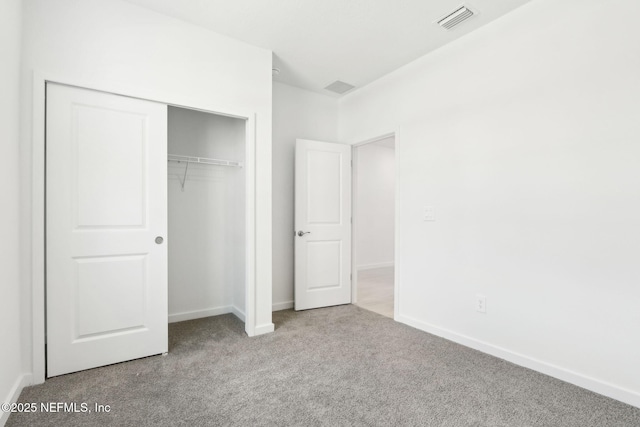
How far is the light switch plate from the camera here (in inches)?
118

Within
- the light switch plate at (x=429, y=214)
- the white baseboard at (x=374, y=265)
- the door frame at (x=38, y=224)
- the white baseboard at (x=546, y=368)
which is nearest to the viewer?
the white baseboard at (x=546, y=368)

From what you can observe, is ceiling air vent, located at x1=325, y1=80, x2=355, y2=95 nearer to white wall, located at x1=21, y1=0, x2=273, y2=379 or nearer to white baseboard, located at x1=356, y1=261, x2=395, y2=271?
white wall, located at x1=21, y1=0, x2=273, y2=379

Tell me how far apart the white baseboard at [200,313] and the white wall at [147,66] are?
2.65ft

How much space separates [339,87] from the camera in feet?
12.6

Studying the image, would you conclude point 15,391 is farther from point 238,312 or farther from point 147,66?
point 147,66

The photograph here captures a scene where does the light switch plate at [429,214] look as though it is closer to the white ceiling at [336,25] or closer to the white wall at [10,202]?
the white ceiling at [336,25]

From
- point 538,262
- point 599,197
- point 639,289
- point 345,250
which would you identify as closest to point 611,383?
point 639,289

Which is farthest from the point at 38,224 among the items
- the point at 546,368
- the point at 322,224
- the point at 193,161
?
the point at 546,368

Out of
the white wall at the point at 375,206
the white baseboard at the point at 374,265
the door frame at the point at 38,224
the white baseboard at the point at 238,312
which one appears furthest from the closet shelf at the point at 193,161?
the white baseboard at the point at 374,265

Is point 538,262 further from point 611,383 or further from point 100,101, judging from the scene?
point 100,101

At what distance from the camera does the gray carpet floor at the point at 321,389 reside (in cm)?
170

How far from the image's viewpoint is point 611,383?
1.93 meters

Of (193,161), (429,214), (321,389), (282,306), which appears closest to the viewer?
(321,389)

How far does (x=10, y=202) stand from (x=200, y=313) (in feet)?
6.60
